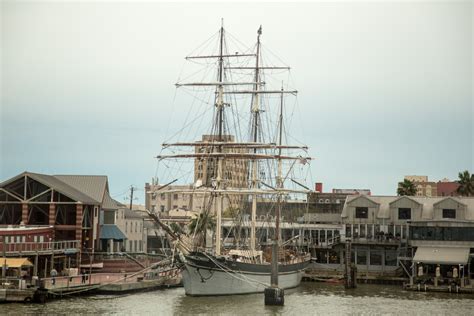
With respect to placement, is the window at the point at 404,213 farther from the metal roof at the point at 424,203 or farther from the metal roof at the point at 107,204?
the metal roof at the point at 107,204

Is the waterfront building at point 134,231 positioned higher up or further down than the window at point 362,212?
further down

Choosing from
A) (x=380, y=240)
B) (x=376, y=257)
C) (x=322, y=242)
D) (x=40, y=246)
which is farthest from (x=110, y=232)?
(x=376, y=257)

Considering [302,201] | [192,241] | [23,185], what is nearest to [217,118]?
[192,241]

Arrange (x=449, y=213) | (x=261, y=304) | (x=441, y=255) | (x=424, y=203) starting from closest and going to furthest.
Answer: (x=261, y=304)
(x=441, y=255)
(x=449, y=213)
(x=424, y=203)

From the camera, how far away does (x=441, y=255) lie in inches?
3447

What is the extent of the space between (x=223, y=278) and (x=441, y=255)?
23825 millimetres

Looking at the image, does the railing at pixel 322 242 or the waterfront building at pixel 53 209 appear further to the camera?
the railing at pixel 322 242

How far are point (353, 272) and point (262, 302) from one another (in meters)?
15.6

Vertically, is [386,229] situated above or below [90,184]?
below

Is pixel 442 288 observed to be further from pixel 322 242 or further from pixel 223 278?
pixel 322 242

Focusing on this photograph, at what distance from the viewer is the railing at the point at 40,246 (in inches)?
2822

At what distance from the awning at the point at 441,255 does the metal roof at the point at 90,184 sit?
32.1 metres

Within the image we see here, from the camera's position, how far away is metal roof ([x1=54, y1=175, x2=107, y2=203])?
303ft

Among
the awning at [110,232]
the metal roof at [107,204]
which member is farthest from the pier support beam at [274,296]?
the metal roof at [107,204]
